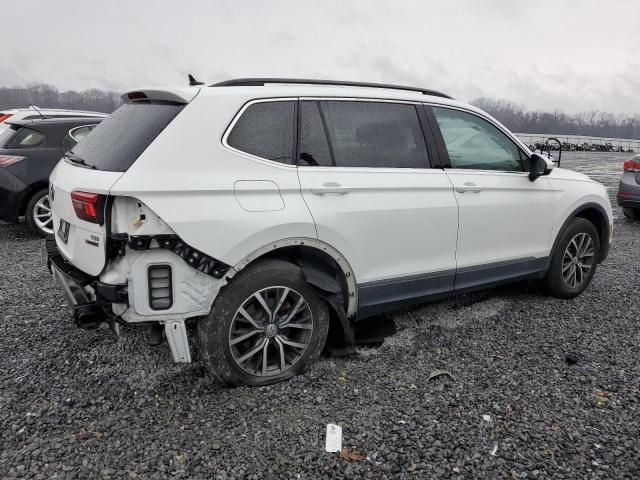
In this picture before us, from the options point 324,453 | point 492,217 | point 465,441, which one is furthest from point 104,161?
point 492,217

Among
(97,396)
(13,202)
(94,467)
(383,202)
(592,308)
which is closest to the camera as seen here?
(94,467)

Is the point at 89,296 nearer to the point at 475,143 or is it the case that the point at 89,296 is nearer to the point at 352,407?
the point at 352,407

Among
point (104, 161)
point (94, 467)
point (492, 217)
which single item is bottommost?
point (94, 467)

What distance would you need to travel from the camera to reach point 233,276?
113 inches

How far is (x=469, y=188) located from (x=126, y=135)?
2467 millimetres

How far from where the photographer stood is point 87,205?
2695 mm

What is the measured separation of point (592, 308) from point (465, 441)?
269 centimetres

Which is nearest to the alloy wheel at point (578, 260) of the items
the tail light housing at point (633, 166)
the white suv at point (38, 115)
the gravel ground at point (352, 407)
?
the gravel ground at point (352, 407)

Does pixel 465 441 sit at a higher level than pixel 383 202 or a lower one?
lower

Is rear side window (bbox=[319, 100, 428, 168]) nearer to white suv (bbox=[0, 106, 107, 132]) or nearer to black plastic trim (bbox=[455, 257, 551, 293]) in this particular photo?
black plastic trim (bbox=[455, 257, 551, 293])

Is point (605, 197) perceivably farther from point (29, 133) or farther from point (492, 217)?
point (29, 133)

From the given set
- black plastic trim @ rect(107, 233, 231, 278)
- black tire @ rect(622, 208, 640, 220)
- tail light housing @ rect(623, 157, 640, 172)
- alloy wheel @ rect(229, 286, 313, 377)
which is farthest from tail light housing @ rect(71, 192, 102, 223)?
black tire @ rect(622, 208, 640, 220)

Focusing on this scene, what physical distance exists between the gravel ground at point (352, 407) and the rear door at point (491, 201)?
556 millimetres

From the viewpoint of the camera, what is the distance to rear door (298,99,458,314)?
3.16 metres
